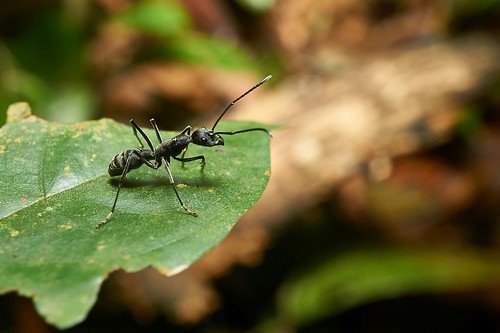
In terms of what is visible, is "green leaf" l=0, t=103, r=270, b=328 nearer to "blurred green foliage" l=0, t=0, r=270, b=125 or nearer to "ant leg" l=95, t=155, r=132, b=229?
"ant leg" l=95, t=155, r=132, b=229

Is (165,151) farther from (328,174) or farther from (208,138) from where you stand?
(328,174)

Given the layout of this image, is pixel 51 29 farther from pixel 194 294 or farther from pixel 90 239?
pixel 90 239

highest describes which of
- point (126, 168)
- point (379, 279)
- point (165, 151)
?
point (165, 151)

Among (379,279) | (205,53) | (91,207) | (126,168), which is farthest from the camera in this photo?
(205,53)

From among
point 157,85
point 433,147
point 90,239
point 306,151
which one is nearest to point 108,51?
point 157,85

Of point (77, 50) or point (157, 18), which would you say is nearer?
point (157, 18)

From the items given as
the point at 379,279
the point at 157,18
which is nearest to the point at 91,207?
the point at 379,279

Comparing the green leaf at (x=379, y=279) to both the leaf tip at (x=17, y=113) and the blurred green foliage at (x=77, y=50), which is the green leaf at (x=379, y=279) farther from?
the leaf tip at (x=17, y=113)
